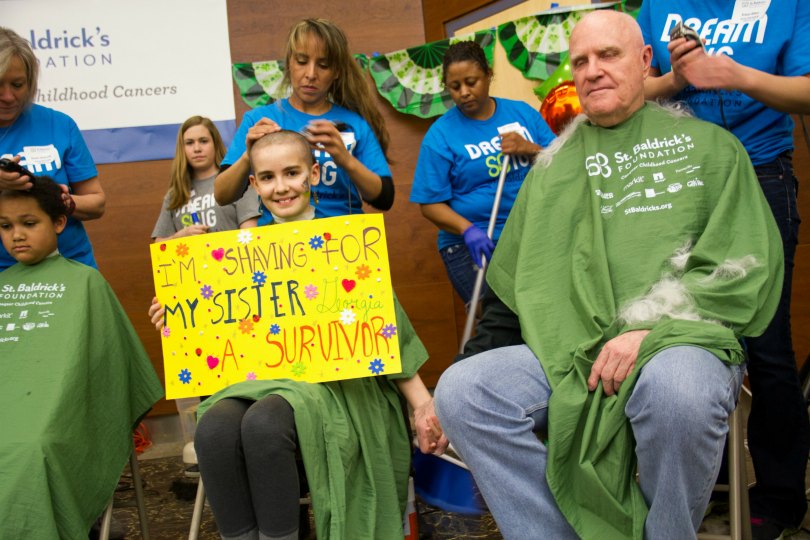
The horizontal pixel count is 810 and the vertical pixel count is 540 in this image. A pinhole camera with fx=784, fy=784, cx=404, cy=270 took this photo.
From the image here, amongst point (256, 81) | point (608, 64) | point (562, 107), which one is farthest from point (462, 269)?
point (256, 81)

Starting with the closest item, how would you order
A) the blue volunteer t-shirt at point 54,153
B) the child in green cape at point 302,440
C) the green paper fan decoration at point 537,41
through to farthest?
the child in green cape at point 302,440 → the blue volunteer t-shirt at point 54,153 → the green paper fan decoration at point 537,41

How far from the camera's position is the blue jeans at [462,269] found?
287 cm

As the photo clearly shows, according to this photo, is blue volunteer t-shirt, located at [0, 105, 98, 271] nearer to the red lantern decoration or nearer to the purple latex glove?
the purple latex glove

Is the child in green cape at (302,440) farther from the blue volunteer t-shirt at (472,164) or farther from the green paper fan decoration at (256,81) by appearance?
the green paper fan decoration at (256,81)

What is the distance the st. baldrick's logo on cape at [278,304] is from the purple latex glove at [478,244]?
82 centimetres

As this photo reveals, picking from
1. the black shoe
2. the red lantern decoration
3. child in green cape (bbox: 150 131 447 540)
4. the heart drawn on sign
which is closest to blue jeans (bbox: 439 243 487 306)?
the red lantern decoration

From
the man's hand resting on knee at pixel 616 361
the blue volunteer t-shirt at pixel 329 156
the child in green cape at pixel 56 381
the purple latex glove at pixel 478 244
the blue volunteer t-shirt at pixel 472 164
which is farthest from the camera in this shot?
the blue volunteer t-shirt at pixel 472 164

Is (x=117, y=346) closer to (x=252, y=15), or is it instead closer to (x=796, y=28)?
(x=796, y=28)

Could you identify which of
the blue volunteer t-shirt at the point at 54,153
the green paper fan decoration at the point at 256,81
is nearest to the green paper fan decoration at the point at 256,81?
the green paper fan decoration at the point at 256,81

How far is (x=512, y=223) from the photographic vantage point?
1.91m

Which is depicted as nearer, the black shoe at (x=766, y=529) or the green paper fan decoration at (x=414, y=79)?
the black shoe at (x=766, y=529)

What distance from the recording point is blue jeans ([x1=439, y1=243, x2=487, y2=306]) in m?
2.87

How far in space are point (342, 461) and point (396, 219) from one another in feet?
8.01

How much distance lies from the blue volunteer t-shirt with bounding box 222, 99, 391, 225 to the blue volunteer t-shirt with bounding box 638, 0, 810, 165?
0.90m
